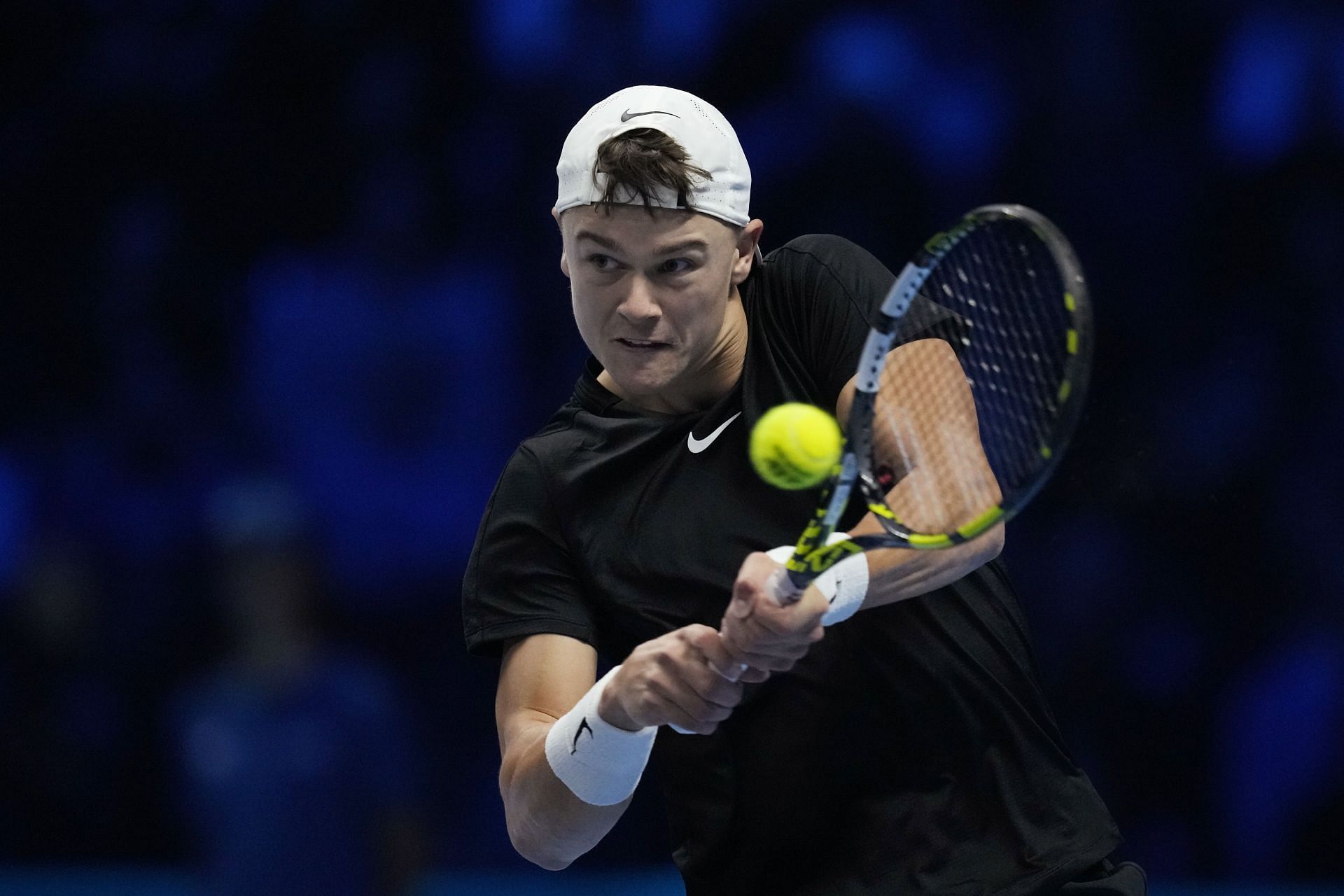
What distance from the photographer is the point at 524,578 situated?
1.92 meters

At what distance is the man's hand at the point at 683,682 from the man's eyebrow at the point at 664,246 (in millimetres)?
440

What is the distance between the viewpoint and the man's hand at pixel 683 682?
156 cm

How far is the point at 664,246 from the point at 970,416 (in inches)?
15.1

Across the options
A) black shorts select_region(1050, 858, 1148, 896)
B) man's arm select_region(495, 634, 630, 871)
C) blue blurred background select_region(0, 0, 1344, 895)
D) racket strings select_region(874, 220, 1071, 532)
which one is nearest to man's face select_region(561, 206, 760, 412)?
racket strings select_region(874, 220, 1071, 532)

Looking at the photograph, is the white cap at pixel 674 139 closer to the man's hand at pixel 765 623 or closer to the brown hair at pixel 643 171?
the brown hair at pixel 643 171

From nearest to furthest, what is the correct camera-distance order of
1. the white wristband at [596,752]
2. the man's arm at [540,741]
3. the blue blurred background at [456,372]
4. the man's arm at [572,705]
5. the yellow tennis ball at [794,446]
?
the yellow tennis ball at [794,446] < the man's arm at [572,705] < the white wristband at [596,752] < the man's arm at [540,741] < the blue blurred background at [456,372]

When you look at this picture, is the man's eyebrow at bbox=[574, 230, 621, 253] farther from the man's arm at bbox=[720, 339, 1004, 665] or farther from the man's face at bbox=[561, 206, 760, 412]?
the man's arm at bbox=[720, 339, 1004, 665]

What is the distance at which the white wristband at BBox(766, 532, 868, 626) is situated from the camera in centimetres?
159

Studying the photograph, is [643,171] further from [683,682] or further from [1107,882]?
[1107,882]

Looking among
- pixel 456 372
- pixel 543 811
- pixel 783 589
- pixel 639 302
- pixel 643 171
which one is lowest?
pixel 543 811

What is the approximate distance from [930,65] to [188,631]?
2191mm

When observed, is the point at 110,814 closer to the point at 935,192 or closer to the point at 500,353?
the point at 500,353

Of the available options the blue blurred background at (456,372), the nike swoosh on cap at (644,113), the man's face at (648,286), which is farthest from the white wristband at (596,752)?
the blue blurred background at (456,372)

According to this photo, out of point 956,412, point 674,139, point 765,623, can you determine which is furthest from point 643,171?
point 765,623
